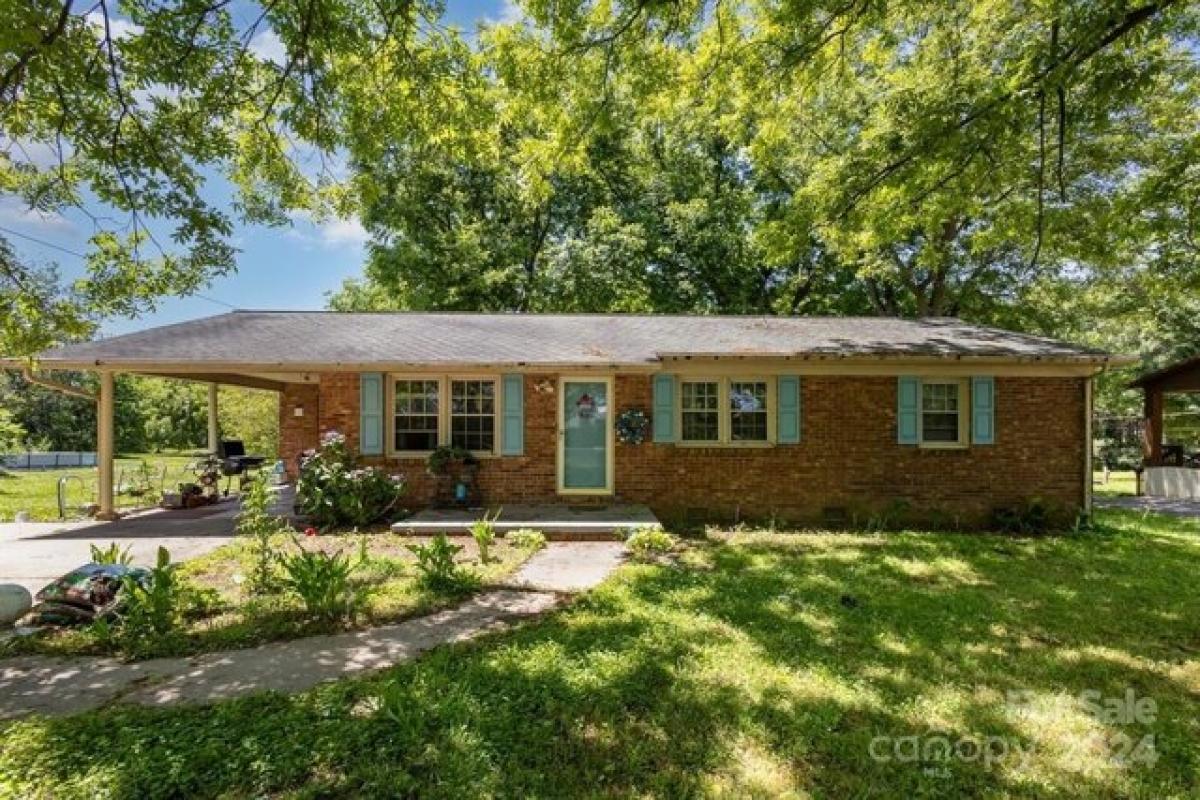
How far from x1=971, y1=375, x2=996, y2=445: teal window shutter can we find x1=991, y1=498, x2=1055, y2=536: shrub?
1135 millimetres

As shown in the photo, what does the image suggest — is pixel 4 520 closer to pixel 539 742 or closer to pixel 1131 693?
pixel 539 742

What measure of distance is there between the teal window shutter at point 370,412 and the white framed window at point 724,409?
499 centimetres

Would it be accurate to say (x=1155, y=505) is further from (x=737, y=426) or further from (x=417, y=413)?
(x=417, y=413)

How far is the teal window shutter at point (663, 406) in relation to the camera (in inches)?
363

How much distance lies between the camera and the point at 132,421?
1139 inches

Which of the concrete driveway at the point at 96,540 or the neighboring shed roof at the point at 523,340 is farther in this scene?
the neighboring shed roof at the point at 523,340

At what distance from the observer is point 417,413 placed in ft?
31.2

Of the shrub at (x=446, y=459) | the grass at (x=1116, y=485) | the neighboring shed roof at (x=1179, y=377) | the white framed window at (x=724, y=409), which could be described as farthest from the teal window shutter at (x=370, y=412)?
the neighboring shed roof at (x=1179, y=377)

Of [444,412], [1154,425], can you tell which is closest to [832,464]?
[444,412]

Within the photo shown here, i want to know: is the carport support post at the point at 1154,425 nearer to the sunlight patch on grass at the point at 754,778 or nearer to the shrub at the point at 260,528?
the sunlight patch on grass at the point at 754,778

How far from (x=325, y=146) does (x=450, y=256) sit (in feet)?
44.2

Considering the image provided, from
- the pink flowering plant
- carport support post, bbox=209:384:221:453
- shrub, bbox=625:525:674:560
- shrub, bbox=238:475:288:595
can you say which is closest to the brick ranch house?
the pink flowering plant

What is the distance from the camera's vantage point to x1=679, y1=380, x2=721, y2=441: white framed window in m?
9.45

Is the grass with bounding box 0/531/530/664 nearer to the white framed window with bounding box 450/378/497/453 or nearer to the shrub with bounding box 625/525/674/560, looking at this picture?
the shrub with bounding box 625/525/674/560
